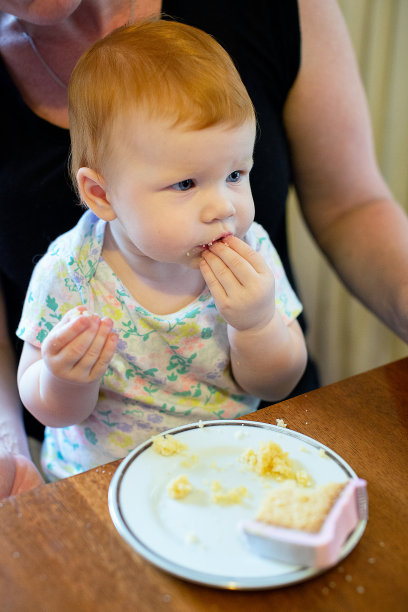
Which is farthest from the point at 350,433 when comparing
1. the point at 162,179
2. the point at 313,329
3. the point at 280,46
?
the point at 313,329

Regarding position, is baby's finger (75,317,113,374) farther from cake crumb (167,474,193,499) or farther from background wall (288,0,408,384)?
background wall (288,0,408,384)

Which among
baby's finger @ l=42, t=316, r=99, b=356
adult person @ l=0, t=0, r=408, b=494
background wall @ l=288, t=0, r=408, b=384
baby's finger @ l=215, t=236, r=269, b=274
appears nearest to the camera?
baby's finger @ l=42, t=316, r=99, b=356

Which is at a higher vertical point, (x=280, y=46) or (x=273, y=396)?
(x=280, y=46)

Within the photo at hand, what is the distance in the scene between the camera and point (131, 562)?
25.0 inches

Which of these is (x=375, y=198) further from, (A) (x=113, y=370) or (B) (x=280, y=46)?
(A) (x=113, y=370)

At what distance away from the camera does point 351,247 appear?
133cm

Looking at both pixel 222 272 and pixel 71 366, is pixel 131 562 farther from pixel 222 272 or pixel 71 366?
pixel 222 272

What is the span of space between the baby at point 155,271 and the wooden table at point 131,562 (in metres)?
0.22

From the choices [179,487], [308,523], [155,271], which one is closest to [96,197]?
[155,271]

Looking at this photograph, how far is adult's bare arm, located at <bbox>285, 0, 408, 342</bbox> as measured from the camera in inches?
51.1

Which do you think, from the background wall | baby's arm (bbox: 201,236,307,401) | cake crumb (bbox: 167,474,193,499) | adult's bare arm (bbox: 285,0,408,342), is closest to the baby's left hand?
baby's arm (bbox: 201,236,307,401)

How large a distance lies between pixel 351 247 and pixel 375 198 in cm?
13

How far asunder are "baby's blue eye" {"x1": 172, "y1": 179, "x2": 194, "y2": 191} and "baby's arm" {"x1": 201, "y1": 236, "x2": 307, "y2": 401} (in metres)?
0.10

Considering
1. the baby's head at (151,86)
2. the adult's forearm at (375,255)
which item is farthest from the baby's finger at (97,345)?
the adult's forearm at (375,255)
